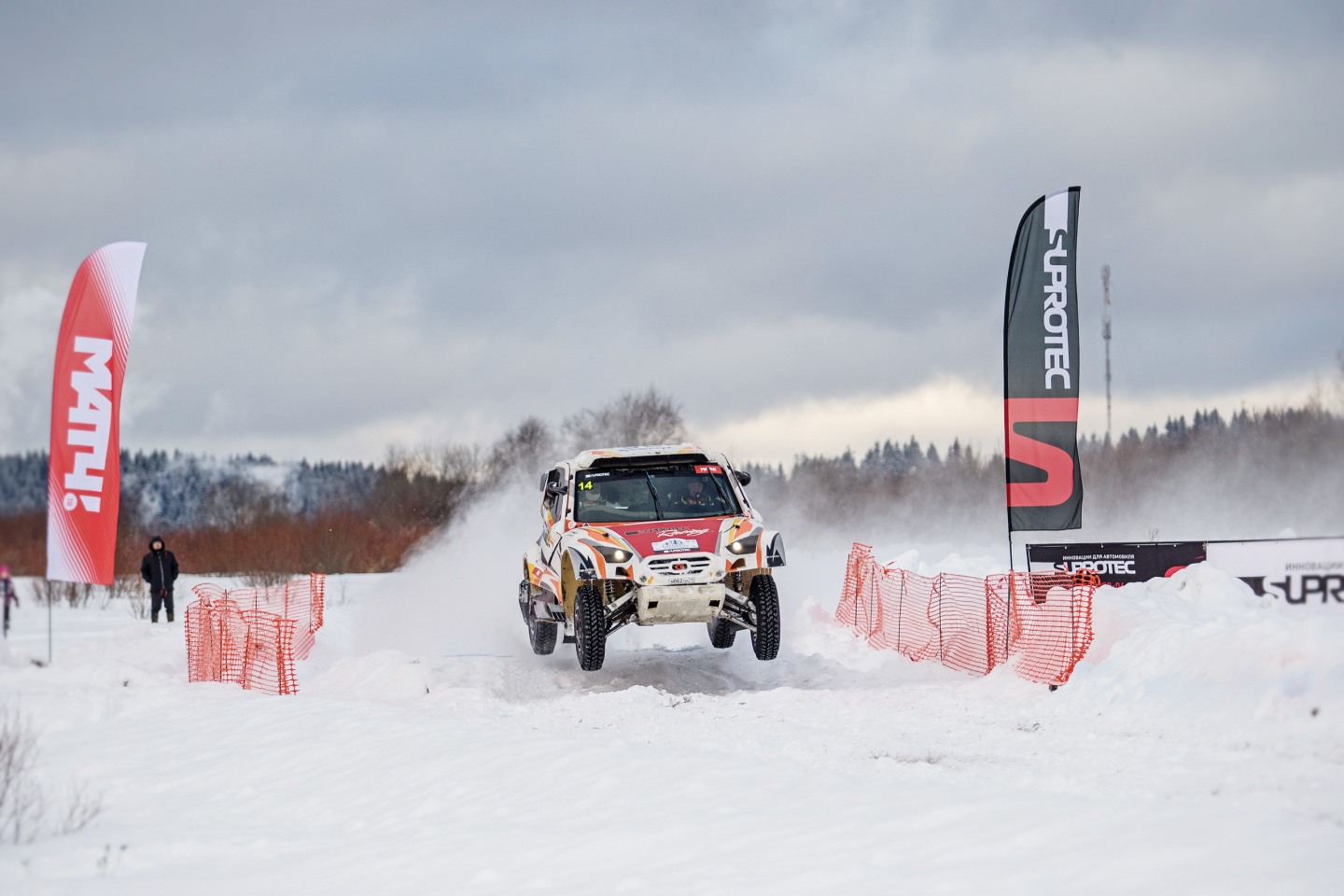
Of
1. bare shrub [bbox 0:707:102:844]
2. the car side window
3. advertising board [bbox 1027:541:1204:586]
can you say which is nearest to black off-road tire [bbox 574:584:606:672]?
the car side window

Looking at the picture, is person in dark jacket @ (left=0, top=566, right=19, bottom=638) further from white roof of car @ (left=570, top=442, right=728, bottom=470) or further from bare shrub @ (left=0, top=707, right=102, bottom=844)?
white roof of car @ (left=570, top=442, right=728, bottom=470)

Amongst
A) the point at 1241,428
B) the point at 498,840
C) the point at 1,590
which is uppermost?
the point at 1241,428

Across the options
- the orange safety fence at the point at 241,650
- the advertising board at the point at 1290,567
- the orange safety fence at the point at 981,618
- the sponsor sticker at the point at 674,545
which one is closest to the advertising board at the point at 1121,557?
the advertising board at the point at 1290,567

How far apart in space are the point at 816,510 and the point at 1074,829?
46224 millimetres

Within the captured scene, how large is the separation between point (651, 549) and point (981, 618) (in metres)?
4.23

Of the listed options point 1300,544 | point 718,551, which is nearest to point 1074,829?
point 718,551

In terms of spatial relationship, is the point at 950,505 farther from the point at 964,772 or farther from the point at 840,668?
the point at 964,772

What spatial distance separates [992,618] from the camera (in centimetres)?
1309

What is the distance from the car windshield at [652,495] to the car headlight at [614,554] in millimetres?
805

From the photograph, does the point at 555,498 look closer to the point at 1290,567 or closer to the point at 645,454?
the point at 645,454

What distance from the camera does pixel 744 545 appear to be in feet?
40.6

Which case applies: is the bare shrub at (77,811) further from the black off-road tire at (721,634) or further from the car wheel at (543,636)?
the black off-road tire at (721,634)

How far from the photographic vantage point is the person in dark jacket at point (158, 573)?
20562mm

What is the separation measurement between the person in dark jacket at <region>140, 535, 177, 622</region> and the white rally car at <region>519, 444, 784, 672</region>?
9.27m
